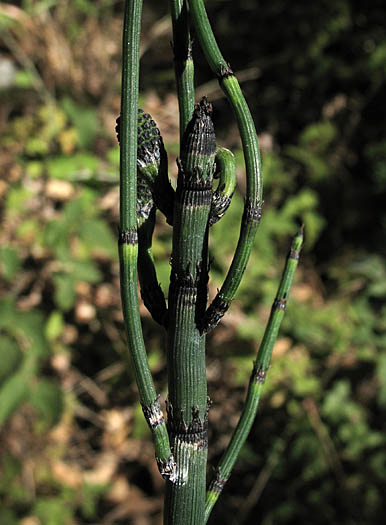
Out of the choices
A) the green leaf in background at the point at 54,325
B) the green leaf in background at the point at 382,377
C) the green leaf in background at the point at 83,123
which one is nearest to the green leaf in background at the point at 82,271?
the green leaf in background at the point at 54,325

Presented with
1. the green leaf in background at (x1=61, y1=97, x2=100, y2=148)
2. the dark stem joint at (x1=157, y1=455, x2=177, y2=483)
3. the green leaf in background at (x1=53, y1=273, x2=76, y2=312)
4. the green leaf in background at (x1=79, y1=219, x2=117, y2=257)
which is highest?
the green leaf in background at (x1=61, y1=97, x2=100, y2=148)

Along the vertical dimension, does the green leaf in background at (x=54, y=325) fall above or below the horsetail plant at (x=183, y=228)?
above

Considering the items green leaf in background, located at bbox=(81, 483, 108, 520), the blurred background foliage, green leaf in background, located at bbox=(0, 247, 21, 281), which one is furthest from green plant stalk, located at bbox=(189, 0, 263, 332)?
green leaf in background, located at bbox=(81, 483, 108, 520)

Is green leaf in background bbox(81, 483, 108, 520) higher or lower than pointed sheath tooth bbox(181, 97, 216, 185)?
lower

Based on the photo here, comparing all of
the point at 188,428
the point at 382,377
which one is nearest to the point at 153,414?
the point at 188,428

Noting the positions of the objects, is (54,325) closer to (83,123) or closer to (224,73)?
(83,123)

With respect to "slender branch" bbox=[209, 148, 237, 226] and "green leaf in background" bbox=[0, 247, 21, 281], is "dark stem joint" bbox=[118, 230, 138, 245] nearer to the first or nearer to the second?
"slender branch" bbox=[209, 148, 237, 226]

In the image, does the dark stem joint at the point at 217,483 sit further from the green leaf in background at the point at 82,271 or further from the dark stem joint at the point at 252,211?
the green leaf in background at the point at 82,271
